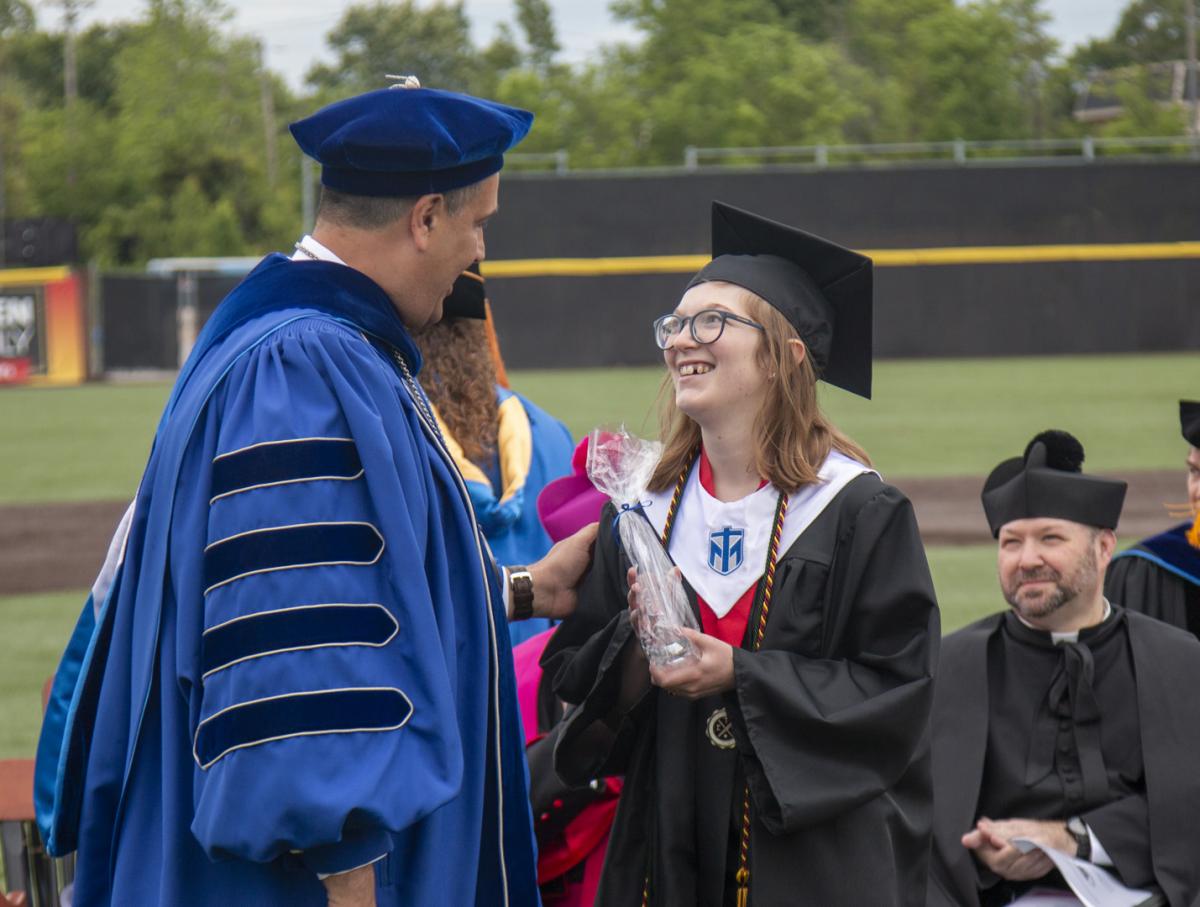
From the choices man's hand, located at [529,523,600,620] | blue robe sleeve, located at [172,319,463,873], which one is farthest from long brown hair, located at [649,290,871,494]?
blue robe sleeve, located at [172,319,463,873]

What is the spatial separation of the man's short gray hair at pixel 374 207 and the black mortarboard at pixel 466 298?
1.91 metres

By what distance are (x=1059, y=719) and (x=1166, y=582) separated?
0.87 metres

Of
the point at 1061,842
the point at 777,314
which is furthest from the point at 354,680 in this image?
the point at 1061,842

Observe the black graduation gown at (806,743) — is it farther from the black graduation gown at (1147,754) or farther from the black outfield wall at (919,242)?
the black outfield wall at (919,242)

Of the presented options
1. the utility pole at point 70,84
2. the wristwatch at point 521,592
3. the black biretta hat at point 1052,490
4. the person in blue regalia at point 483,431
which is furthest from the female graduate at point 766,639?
the utility pole at point 70,84

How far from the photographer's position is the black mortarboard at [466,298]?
177 inches

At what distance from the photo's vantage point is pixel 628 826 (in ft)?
10.0

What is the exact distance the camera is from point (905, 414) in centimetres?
1994

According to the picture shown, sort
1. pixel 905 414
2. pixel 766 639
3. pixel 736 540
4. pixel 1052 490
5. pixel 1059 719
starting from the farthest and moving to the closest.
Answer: pixel 905 414, pixel 1052 490, pixel 1059 719, pixel 736 540, pixel 766 639

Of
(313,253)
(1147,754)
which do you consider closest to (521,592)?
(313,253)

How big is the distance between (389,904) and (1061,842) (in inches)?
82.5

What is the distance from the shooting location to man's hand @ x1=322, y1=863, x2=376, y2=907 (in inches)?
88.5

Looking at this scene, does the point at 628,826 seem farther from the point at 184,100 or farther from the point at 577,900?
the point at 184,100

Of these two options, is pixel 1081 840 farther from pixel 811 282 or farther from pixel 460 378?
pixel 460 378
